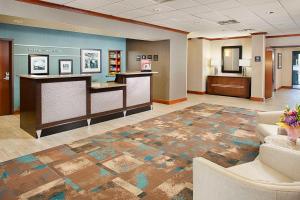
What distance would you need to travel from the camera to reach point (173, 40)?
8734 mm

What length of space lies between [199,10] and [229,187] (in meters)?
4.96

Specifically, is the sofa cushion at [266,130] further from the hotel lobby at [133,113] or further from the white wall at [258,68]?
the white wall at [258,68]

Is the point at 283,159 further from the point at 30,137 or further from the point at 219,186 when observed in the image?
the point at 30,137

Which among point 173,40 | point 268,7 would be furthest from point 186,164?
point 173,40

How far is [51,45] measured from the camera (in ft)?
24.8

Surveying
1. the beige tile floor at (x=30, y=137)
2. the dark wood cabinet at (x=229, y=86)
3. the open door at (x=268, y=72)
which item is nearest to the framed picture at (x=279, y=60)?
the open door at (x=268, y=72)

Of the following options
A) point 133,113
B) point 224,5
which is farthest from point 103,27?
point 224,5

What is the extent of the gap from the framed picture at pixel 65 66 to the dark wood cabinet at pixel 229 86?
22.0ft

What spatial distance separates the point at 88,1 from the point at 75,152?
3.13 meters

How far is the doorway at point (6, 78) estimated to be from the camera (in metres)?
6.68

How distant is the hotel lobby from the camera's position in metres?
2.72

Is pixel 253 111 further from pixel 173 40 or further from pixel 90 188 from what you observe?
pixel 90 188

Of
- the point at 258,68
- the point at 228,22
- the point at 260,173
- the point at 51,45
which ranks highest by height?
the point at 228,22

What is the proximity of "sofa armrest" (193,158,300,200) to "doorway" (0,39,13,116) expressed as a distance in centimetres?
674
